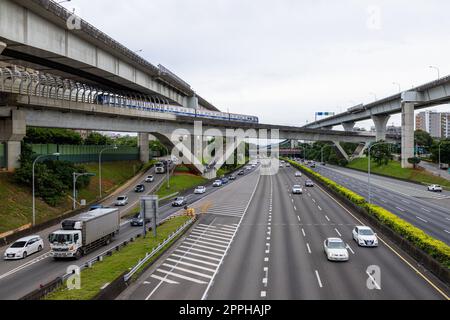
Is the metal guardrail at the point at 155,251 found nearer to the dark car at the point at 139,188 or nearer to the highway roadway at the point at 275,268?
the highway roadway at the point at 275,268

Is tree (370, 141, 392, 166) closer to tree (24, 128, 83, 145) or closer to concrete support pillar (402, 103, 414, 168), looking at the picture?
concrete support pillar (402, 103, 414, 168)

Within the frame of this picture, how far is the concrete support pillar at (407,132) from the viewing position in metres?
87.4

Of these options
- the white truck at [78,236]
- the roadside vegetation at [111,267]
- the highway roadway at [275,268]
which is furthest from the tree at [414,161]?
the white truck at [78,236]

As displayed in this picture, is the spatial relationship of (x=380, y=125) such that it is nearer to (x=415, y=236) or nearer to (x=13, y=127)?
(x=415, y=236)

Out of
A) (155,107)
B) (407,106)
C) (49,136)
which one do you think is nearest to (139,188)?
(155,107)

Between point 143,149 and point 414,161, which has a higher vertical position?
point 143,149

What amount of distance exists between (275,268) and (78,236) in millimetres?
13925

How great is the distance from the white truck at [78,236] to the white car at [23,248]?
289 cm

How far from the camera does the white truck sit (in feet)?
92.9

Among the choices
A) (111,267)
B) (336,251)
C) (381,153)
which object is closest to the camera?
(111,267)

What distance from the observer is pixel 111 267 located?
24219mm

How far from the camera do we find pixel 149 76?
2315 inches
